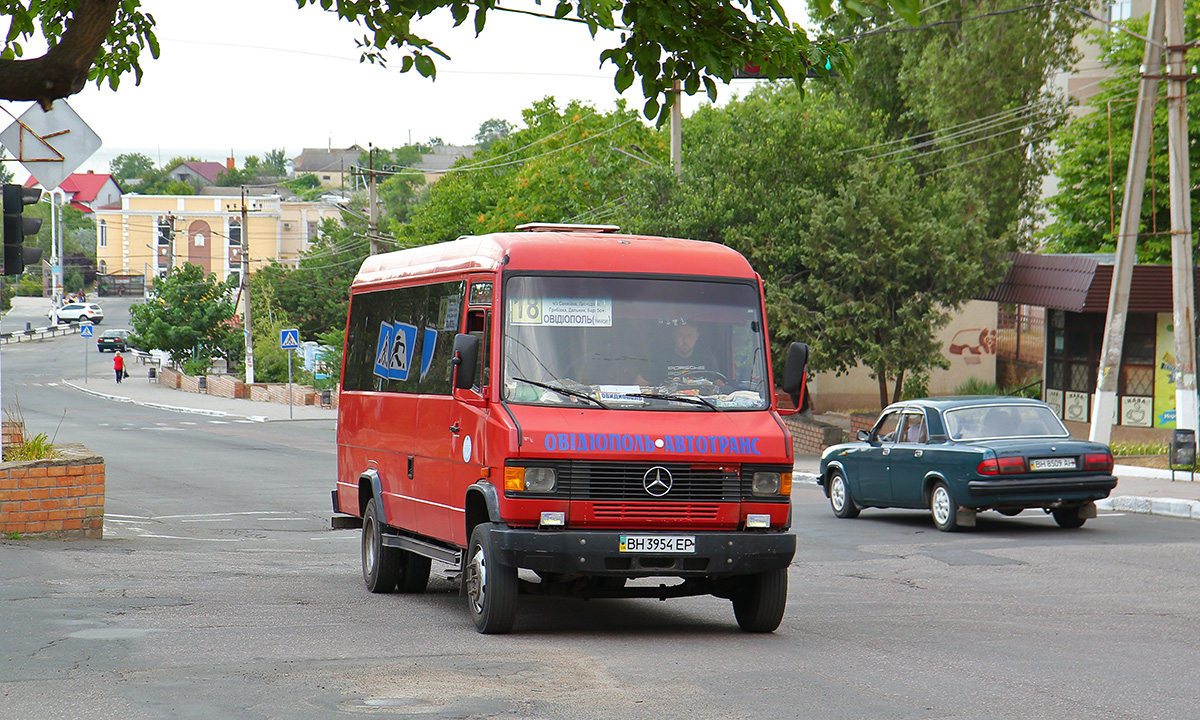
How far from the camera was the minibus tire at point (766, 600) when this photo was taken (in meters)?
9.26

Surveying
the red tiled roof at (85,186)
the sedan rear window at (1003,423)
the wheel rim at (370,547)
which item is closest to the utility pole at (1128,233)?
the sedan rear window at (1003,423)

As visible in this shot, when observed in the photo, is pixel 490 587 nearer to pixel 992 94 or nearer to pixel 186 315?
pixel 992 94

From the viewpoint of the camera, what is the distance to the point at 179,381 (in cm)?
7094

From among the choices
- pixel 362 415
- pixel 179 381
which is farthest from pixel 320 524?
pixel 179 381

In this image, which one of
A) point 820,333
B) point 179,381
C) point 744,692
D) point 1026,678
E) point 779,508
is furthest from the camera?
point 179,381

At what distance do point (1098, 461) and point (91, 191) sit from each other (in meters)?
154

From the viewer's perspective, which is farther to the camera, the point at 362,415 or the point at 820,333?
the point at 820,333

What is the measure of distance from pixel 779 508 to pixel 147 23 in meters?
6.38

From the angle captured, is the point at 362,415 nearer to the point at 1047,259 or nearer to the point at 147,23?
the point at 147,23

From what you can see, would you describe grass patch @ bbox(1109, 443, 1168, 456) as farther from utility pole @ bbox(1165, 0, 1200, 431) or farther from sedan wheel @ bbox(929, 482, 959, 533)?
sedan wheel @ bbox(929, 482, 959, 533)

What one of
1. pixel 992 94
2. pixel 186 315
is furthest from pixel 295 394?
pixel 992 94

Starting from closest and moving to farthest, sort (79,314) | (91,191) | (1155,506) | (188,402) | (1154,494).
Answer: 1. (1155,506)
2. (1154,494)
3. (188,402)
4. (79,314)
5. (91,191)

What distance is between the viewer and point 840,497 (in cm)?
1898

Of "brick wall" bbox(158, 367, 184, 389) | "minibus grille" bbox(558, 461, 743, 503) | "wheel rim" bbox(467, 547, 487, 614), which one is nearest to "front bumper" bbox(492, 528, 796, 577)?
"minibus grille" bbox(558, 461, 743, 503)
